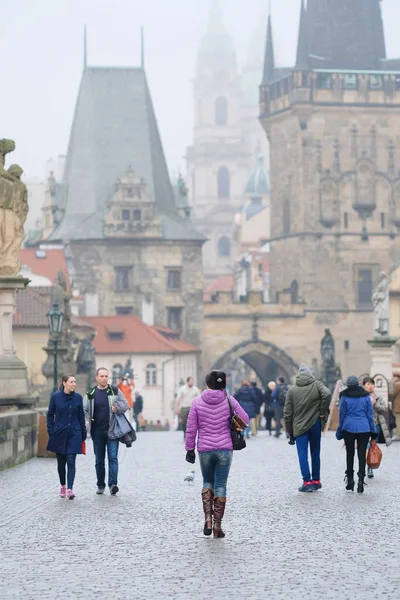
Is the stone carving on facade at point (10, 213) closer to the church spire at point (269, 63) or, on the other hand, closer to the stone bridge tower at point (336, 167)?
the stone bridge tower at point (336, 167)

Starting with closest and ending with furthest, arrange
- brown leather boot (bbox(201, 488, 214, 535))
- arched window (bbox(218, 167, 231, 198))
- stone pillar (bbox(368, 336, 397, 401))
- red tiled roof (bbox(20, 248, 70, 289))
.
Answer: brown leather boot (bbox(201, 488, 214, 535)), stone pillar (bbox(368, 336, 397, 401)), red tiled roof (bbox(20, 248, 70, 289)), arched window (bbox(218, 167, 231, 198))

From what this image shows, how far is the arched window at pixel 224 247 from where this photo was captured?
178 metres

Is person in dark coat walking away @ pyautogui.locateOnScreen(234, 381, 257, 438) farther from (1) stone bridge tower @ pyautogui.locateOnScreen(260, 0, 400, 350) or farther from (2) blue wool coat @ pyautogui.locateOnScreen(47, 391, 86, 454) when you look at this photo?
(1) stone bridge tower @ pyautogui.locateOnScreen(260, 0, 400, 350)

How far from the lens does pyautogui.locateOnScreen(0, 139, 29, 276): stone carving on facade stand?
870 inches

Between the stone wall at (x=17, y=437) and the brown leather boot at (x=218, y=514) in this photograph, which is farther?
the stone wall at (x=17, y=437)

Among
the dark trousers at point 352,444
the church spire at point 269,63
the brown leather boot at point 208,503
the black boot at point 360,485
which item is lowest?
the black boot at point 360,485

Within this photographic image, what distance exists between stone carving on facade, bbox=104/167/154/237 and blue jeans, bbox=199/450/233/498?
7384cm

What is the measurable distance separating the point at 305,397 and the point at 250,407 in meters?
17.1

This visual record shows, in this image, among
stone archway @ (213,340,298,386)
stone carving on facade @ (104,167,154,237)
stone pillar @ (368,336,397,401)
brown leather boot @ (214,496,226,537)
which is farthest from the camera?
stone carving on facade @ (104,167,154,237)

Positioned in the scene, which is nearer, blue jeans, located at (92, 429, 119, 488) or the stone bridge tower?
blue jeans, located at (92, 429, 119, 488)

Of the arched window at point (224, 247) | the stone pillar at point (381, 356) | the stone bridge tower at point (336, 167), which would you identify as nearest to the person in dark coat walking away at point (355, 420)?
the stone pillar at point (381, 356)

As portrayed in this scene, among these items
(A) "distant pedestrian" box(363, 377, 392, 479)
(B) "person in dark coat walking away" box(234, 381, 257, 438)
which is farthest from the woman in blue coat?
(B) "person in dark coat walking away" box(234, 381, 257, 438)

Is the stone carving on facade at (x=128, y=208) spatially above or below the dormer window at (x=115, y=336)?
above

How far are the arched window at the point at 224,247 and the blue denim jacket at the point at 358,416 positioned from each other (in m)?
159
